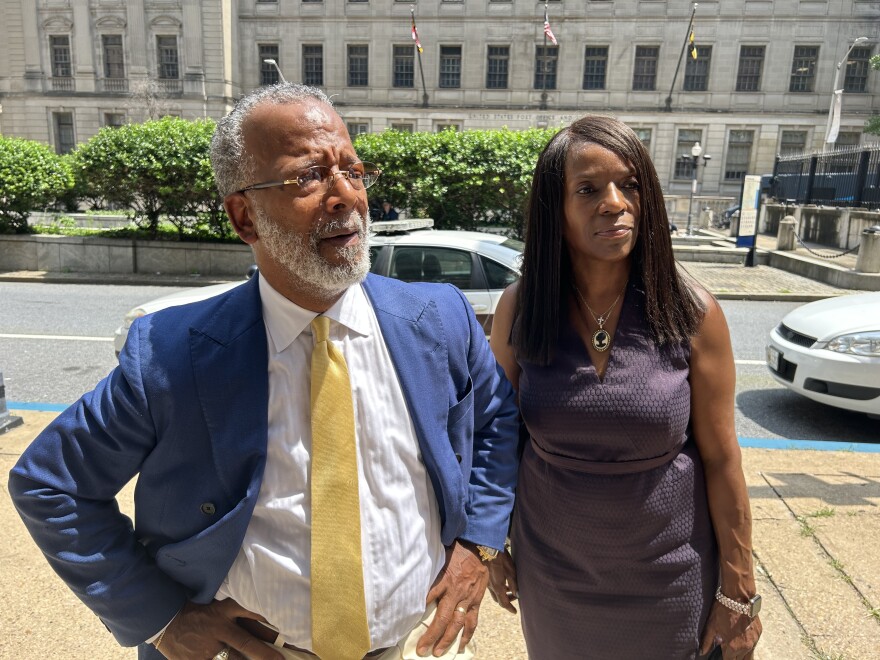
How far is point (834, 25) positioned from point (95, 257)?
44014 millimetres

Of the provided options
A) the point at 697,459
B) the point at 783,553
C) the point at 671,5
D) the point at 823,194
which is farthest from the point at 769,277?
the point at 671,5

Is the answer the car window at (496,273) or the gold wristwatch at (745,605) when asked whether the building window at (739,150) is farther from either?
the gold wristwatch at (745,605)

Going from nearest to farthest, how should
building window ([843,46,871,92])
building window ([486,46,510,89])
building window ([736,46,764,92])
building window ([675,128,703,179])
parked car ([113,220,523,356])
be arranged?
parked car ([113,220,523,356])
building window ([843,46,871,92])
building window ([736,46,764,92])
building window ([675,128,703,179])
building window ([486,46,510,89])

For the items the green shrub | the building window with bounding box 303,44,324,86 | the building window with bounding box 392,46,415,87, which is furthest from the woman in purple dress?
the building window with bounding box 303,44,324,86

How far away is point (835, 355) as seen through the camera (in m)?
5.76

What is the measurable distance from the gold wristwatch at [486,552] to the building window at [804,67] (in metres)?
47.9

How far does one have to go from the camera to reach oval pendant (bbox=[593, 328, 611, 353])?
1959 millimetres

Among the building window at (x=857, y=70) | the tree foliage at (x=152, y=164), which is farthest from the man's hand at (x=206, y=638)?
the building window at (x=857, y=70)

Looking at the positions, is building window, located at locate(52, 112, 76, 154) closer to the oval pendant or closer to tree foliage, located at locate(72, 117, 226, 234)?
tree foliage, located at locate(72, 117, 226, 234)

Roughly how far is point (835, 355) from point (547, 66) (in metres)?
40.8

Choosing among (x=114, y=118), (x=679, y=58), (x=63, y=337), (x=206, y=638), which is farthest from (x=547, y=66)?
(x=206, y=638)

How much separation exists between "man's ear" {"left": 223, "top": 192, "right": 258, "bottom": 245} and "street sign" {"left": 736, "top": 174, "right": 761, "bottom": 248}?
17974mm

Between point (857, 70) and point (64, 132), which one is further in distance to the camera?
point (64, 132)

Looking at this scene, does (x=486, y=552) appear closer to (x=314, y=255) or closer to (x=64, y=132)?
(x=314, y=255)
